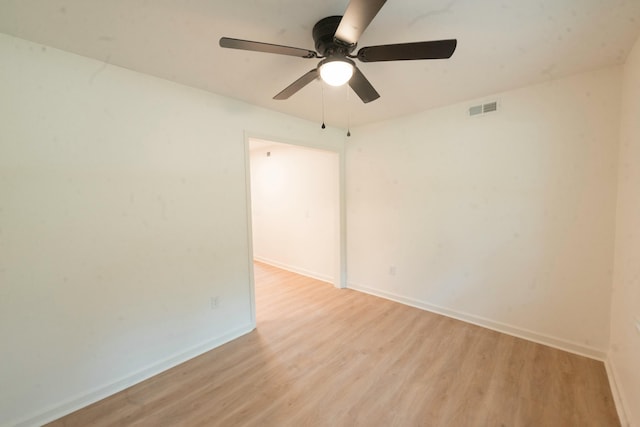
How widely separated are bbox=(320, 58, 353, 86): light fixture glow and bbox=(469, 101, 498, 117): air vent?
76.4 inches

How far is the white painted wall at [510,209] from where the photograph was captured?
209 cm

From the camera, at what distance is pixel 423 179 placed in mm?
3049

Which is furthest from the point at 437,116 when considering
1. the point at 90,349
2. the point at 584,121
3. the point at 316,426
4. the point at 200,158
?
the point at 90,349

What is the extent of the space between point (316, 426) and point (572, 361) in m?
2.26

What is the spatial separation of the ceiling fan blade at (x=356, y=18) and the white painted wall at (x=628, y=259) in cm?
195

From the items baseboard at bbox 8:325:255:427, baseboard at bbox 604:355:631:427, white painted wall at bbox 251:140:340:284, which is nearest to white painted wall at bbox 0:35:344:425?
baseboard at bbox 8:325:255:427

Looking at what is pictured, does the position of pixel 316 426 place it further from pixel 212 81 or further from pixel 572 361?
pixel 212 81

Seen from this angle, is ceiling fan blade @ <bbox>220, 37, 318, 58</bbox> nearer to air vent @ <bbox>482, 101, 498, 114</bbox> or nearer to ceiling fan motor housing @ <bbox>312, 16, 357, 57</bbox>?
ceiling fan motor housing @ <bbox>312, 16, 357, 57</bbox>

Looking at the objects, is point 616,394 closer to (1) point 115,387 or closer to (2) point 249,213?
(2) point 249,213

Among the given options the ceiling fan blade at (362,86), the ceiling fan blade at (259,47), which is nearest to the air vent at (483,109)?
the ceiling fan blade at (362,86)

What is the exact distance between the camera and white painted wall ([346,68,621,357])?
2092 mm

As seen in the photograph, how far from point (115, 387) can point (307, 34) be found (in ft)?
9.36

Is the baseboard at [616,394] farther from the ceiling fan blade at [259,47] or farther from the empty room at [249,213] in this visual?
the ceiling fan blade at [259,47]

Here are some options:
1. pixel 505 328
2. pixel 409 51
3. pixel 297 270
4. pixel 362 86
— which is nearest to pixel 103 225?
pixel 362 86
